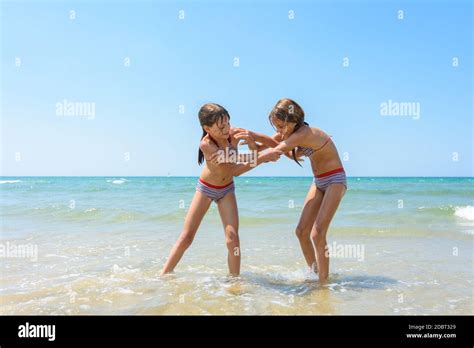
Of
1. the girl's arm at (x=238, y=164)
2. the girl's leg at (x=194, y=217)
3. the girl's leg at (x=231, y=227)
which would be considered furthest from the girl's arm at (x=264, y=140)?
the girl's leg at (x=194, y=217)

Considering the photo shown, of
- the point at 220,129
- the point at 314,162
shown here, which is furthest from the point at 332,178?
the point at 220,129

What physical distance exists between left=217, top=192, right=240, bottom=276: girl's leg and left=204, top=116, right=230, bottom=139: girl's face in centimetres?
81

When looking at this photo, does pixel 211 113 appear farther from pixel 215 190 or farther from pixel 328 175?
pixel 328 175

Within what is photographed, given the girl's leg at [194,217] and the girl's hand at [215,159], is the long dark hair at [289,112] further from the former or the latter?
the girl's leg at [194,217]

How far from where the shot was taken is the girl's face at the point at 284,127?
5.41 m

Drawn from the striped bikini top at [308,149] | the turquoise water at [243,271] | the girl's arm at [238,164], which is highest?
the striped bikini top at [308,149]

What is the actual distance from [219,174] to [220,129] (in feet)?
2.00

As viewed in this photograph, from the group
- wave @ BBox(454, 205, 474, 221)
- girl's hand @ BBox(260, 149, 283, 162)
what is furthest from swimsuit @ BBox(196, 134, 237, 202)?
wave @ BBox(454, 205, 474, 221)

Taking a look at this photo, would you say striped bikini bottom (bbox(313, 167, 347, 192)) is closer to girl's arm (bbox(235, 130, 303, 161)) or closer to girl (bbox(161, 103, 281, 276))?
girl's arm (bbox(235, 130, 303, 161))

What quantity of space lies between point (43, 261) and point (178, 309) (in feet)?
12.6

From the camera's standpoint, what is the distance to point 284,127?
550cm

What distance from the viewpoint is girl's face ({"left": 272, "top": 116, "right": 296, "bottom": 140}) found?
17.8 feet

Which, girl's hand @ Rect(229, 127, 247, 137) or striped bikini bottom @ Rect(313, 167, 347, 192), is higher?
girl's hand @ Rect(229, 127, 247, 137)

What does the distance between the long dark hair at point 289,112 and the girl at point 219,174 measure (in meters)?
0.46
